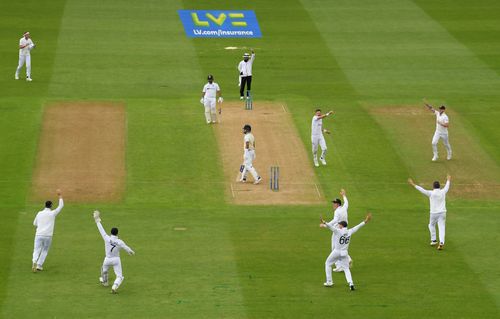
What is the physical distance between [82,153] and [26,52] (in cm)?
954

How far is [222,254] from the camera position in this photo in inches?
1380

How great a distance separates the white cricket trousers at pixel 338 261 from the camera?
32.2 metres

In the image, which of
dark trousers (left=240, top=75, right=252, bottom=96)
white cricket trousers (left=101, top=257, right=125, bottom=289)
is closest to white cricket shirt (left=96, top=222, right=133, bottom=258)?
white cricket trousers (left=101, top=257, right=125, bottom=289)

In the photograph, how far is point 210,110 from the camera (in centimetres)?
4750

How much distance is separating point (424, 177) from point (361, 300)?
12150 mm

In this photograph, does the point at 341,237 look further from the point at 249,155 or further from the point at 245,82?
the point at 245,82

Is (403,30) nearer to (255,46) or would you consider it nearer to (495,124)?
(255,46)

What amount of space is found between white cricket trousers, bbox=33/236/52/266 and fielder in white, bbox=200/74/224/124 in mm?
14313

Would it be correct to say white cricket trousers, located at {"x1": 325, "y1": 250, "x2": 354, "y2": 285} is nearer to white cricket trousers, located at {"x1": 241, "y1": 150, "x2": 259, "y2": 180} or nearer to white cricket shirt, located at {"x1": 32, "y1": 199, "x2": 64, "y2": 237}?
white cricket shirt, located at {"x1": 32, "y1": 199, "x2": 64, "y2": 237}

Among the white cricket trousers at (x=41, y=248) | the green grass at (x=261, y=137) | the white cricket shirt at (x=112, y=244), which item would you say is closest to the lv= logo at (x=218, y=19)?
the green grass at (x=261, y=137)

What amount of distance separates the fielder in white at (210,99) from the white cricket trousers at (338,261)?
586 inches

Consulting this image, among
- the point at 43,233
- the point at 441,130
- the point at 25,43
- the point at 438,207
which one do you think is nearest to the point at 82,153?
the point at 25,43

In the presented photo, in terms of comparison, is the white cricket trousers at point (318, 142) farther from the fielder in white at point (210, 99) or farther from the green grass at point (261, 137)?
the fielder in white at point (210, 99)

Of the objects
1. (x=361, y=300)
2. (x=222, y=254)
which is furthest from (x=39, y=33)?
(x=361, y=300)
